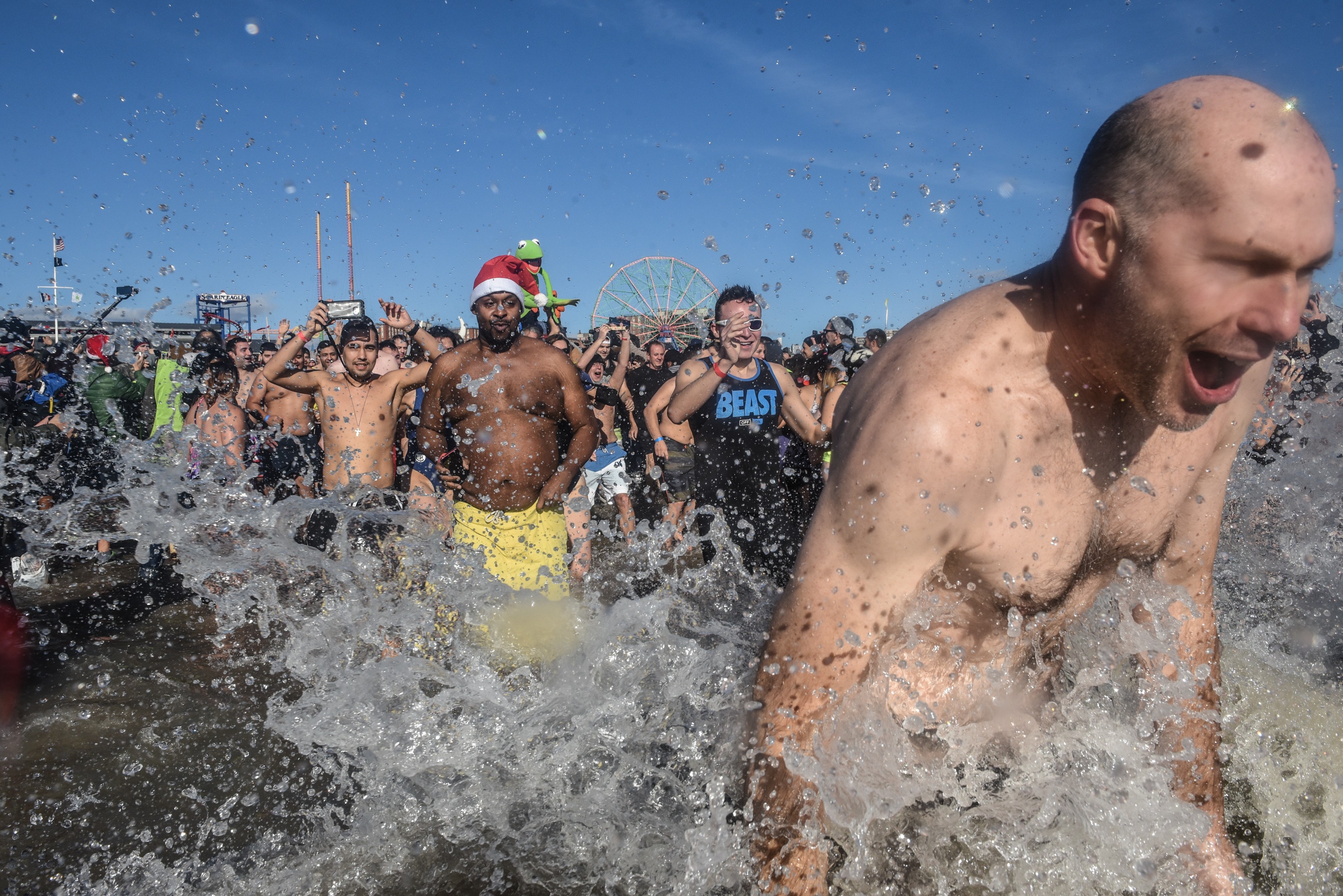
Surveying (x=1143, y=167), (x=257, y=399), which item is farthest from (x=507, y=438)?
(x=257, y=399)

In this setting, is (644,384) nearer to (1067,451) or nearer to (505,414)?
(505,414)

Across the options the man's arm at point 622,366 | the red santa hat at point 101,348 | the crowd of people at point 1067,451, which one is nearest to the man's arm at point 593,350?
the man's arm at point 622,366

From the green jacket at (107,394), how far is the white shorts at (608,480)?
4.59 metres

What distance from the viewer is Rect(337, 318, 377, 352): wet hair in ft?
19.2

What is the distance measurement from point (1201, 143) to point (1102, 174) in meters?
0.15

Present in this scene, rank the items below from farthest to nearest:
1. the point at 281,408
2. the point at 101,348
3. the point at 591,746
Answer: the point at 101,348, the point at 281,408, the point at 591,746

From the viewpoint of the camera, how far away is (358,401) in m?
5.95

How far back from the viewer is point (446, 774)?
228 centimetres

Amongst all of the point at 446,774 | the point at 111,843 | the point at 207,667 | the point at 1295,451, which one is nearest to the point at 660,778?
the point at 446,774

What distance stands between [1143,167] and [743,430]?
380cm

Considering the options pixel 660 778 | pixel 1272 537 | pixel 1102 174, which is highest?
pixel 1102 174

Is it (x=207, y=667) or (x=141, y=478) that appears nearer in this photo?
(x=141, y=478)

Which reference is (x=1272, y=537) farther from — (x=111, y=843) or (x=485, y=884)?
(x=111, y=843)

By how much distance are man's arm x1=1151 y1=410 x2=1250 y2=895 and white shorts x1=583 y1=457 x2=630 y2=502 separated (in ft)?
19.7
